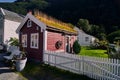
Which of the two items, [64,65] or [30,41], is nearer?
[64,65]

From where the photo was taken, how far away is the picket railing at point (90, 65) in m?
9.64

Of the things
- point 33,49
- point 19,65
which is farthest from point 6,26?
point 19,65

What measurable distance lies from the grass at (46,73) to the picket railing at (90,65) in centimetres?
36

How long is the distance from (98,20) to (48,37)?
193ft

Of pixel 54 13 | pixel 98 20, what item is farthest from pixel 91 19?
pixel 54 13

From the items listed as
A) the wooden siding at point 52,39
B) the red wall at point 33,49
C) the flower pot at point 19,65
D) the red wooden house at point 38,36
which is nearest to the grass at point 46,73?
the flower pot at point 19,65

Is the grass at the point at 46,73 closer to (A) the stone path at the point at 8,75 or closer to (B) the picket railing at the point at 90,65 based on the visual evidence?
(B) the picket railing at the point at 90,65

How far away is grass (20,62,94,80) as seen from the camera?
37.0 feet

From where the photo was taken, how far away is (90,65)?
1078 cm

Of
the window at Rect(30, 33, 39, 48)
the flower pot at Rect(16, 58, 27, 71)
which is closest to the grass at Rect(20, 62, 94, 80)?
the flower pot at Rect(16, 58, 27, 71)

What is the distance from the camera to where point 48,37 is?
50.9 feet

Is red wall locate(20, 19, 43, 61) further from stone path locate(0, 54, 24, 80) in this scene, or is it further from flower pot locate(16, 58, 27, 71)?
stone path locate(0, 54, 24, 80)

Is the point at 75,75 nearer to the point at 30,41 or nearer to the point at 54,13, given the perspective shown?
the point at 30,41

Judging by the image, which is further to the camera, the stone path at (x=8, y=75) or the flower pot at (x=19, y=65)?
the flower pot at (x=19, y=65)
